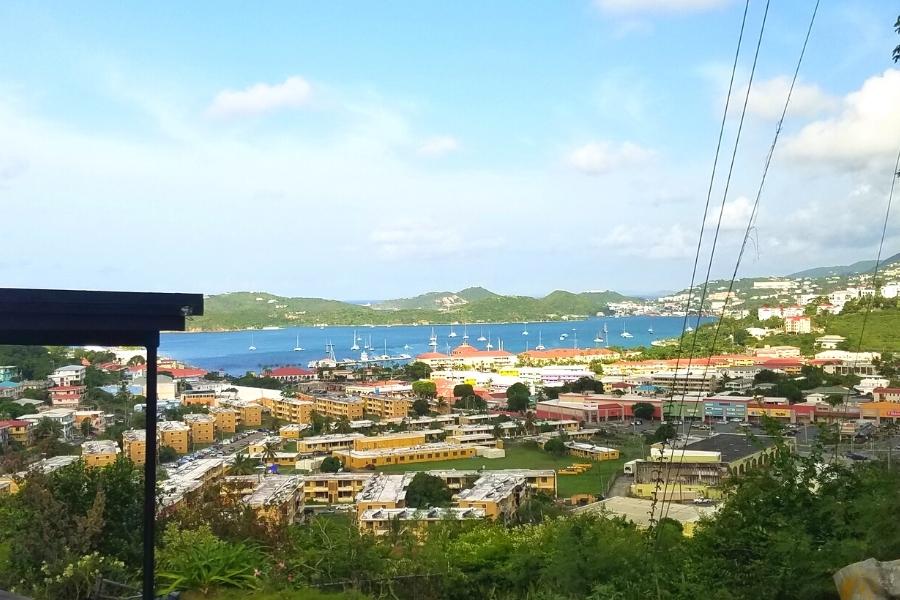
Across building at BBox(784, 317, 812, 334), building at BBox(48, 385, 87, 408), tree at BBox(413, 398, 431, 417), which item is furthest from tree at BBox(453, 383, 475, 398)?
building at BBox(48, 385, 87, 408)

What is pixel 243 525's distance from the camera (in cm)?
298

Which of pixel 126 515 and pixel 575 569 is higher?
pixel 126 515

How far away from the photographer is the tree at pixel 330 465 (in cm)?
1293

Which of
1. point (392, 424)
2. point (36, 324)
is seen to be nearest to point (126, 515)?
point (36, 324)

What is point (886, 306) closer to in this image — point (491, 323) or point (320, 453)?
point (320, 453)

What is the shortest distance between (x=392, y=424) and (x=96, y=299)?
18.9 meters

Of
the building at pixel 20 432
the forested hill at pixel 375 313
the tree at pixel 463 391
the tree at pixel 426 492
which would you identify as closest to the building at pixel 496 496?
the tree at pixel 426 492

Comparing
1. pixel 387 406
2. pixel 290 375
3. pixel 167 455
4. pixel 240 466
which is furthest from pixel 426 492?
pixel 290 375

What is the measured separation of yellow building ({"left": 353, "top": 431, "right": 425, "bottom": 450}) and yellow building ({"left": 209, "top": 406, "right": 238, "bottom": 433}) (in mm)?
4448

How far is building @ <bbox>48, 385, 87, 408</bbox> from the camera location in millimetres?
8054

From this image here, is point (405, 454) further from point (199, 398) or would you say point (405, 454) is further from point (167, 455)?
point (199, 398)

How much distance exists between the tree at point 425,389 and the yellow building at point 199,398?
727cm

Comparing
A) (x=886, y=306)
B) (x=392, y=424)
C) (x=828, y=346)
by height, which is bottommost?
(x=392, y=424)

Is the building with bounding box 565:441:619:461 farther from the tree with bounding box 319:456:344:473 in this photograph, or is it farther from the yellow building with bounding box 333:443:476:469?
the tree with bounding box 319:456:344:473
